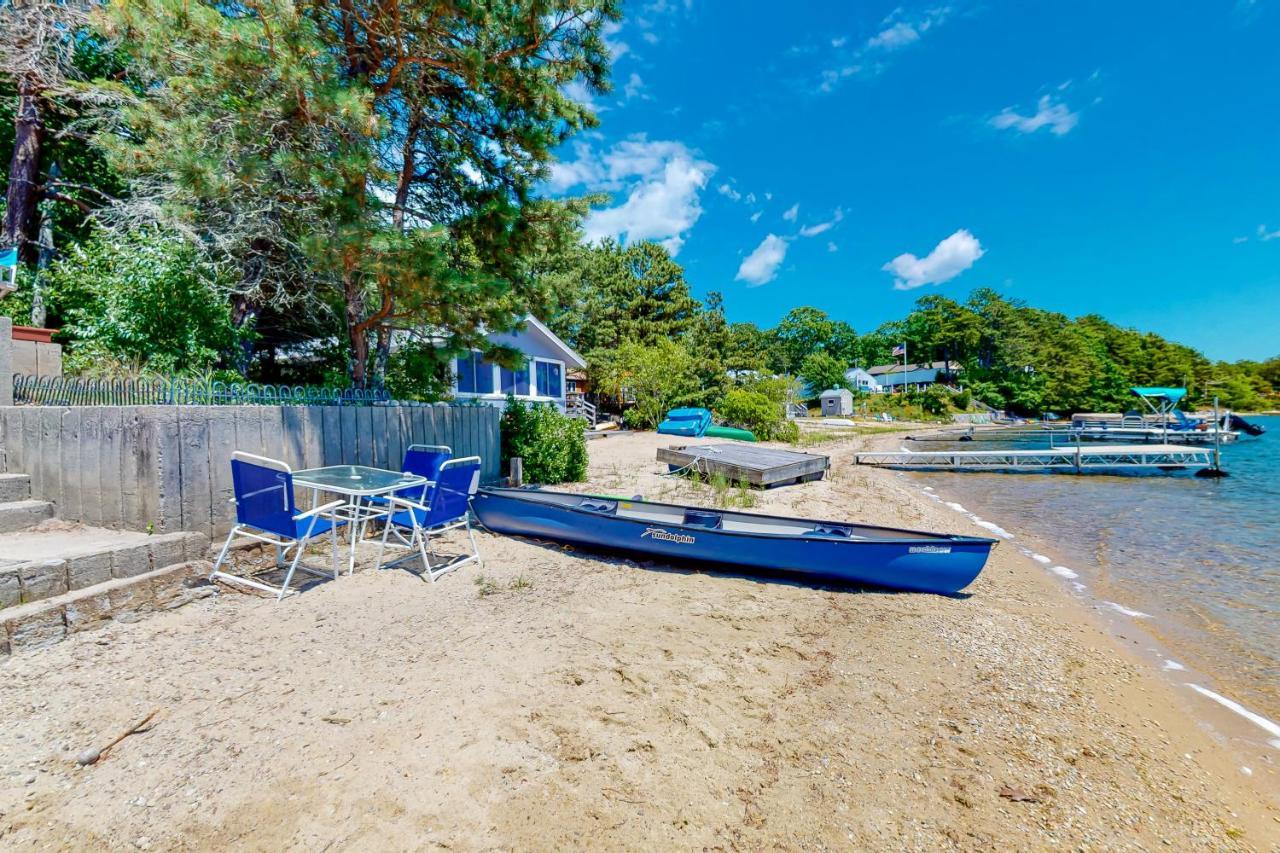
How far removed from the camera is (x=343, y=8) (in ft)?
21.6

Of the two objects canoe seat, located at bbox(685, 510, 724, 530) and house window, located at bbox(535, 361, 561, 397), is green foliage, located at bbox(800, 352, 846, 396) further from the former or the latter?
canoe seat, located at bbox(685, 510, 724, 530)

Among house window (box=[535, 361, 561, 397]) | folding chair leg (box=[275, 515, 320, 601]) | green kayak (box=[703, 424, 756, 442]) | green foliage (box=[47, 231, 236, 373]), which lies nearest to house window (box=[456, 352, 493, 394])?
house window (box=[535, 361, 561, 397])

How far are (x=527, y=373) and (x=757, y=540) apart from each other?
15037mm

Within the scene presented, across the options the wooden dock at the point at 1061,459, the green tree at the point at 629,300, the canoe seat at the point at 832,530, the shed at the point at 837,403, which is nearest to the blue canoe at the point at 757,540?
the canoe seat at the point at 832,530

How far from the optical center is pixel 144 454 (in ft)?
16.1

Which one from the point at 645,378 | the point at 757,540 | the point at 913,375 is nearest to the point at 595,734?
the point at 757,540

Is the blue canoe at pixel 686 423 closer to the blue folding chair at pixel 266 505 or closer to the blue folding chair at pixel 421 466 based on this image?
the blue folding chair at pixel 421 466

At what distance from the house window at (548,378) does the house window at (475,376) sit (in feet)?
8.95

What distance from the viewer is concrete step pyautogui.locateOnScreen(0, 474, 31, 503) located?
5.18m

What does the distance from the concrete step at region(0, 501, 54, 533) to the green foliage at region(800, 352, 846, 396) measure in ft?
223

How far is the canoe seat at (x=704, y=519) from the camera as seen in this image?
21.9 feet

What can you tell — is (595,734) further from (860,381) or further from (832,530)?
(860,381)

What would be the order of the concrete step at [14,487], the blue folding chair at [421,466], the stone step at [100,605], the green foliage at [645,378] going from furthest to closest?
the green foliage at [645,378], the blue folding chair at [421,466], the concrete step at [14,487], the stone step at [100,605]

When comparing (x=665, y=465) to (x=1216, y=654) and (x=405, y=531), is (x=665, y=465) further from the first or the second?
(x=1216, y=654)
